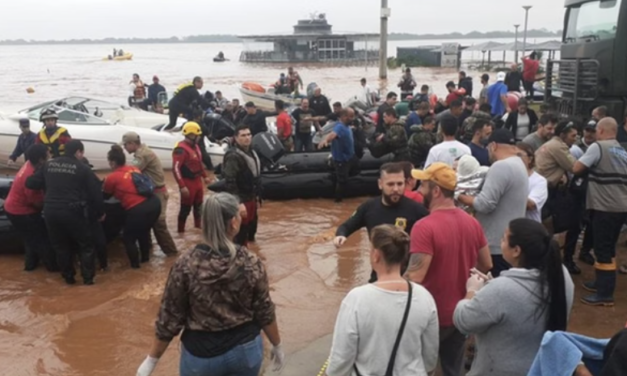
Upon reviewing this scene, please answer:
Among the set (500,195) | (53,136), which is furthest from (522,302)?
(53,136)

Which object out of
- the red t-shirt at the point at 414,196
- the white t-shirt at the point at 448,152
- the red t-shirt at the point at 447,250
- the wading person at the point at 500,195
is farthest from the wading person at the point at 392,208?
the white t-shirt at the point at 448,152

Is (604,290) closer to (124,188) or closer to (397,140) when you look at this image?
(397,140)

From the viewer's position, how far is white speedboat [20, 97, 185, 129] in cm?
1453

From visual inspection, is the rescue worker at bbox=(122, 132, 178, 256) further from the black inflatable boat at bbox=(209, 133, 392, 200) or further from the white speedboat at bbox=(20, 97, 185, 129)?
the white speedboat at bbox=(20, 97, 185, 129)

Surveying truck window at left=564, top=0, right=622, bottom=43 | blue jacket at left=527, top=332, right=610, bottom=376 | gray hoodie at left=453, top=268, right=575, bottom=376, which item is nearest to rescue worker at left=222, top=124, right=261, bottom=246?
gray hoodie at left=453, top=268, right=575, bottom=376

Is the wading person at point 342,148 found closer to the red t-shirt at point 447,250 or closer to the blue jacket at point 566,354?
the red t-shirt at point 447,250

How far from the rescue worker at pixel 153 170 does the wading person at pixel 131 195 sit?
0.37m

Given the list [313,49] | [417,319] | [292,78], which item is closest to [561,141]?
[417,319]

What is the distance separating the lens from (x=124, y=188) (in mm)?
6945

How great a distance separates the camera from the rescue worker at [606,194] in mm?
5664

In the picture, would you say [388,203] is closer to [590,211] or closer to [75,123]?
[590,211]

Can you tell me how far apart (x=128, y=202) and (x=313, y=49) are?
6827 cm

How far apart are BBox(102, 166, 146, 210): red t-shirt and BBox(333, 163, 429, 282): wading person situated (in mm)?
3385

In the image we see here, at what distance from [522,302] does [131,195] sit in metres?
5.09
